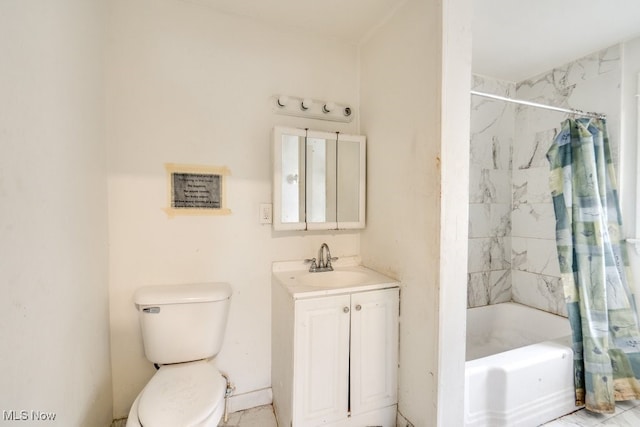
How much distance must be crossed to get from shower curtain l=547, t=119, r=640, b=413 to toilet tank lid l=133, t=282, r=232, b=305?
210 centimetres

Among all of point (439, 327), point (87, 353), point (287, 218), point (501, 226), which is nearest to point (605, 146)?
point (501, 226)

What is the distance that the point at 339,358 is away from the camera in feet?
4.58

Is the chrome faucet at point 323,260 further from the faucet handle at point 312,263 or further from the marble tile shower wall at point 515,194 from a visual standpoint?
the marble tile shower wall at point 515,194

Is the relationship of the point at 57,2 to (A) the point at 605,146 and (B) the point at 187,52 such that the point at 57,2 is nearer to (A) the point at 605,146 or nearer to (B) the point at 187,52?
(B) the point at 187,52

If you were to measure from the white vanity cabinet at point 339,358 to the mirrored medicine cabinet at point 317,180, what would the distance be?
503 mm

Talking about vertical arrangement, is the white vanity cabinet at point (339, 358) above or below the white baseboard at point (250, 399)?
above

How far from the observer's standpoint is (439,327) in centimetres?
126

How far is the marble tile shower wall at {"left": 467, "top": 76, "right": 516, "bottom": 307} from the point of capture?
7.88ft

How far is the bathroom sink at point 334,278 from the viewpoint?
65.4 inches

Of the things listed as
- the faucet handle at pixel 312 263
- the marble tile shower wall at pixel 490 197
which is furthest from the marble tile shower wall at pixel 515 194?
the faucet handle at pixel 312 263

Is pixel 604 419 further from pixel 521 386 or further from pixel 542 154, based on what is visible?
pixel 542 154

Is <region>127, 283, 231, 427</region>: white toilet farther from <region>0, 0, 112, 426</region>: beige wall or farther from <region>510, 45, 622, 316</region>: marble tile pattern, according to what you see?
<region>510, 45, 622, 316</region>: marble tile pattern

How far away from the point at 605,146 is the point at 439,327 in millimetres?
1748

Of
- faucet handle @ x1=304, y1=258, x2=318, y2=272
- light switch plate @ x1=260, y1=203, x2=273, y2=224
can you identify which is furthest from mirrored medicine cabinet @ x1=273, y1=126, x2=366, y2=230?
faucet handle @ x1=304, y1=258, x2=318, y2=272
